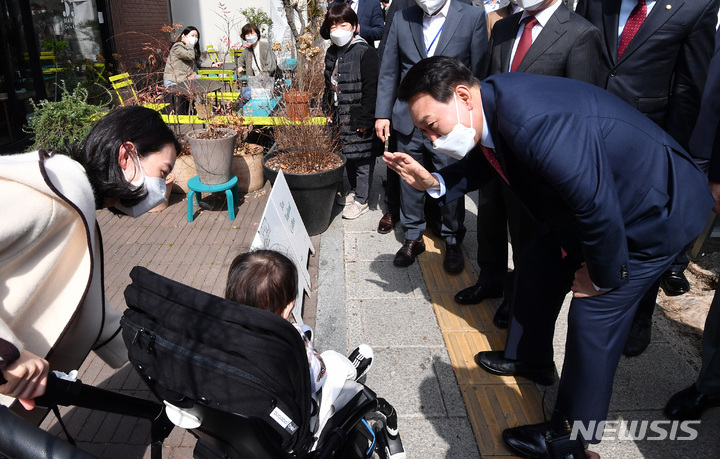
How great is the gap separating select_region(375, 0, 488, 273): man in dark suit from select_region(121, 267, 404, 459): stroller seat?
96.2 inches

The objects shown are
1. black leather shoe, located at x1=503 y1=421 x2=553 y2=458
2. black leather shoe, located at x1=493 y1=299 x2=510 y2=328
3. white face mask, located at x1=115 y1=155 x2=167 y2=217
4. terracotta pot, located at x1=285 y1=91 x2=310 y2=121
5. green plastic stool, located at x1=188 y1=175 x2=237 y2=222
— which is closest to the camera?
white face mask, located at x1=115 y1=155 x2=167 y2=217

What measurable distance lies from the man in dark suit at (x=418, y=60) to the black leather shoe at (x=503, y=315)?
68cm

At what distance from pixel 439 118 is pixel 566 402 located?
4.43ft

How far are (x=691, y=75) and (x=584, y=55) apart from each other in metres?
0.61

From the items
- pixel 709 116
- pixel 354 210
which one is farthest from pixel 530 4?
pixel 354 210

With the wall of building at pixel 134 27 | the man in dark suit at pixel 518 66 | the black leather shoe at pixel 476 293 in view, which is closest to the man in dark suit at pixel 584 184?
the man in dark suit at pixel 518 66

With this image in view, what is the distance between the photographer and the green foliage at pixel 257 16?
1377 cm

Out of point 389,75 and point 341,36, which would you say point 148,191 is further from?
point 341,36

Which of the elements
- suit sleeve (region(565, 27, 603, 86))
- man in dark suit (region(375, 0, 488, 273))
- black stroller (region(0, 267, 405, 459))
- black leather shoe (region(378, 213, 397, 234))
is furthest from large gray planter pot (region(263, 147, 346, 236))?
black stroller (region(0, 267, 405, 459))

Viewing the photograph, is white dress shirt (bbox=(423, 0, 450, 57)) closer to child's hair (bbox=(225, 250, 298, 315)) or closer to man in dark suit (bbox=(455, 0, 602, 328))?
man in dark suit (bbox=(455, 0, 602, 328))

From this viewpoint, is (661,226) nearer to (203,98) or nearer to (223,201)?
(223,201)

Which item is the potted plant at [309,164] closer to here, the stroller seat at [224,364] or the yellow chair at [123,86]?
the stroller seat at [224,364]

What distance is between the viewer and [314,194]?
14.1 ft

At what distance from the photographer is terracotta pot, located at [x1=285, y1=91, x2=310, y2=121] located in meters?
4.64
